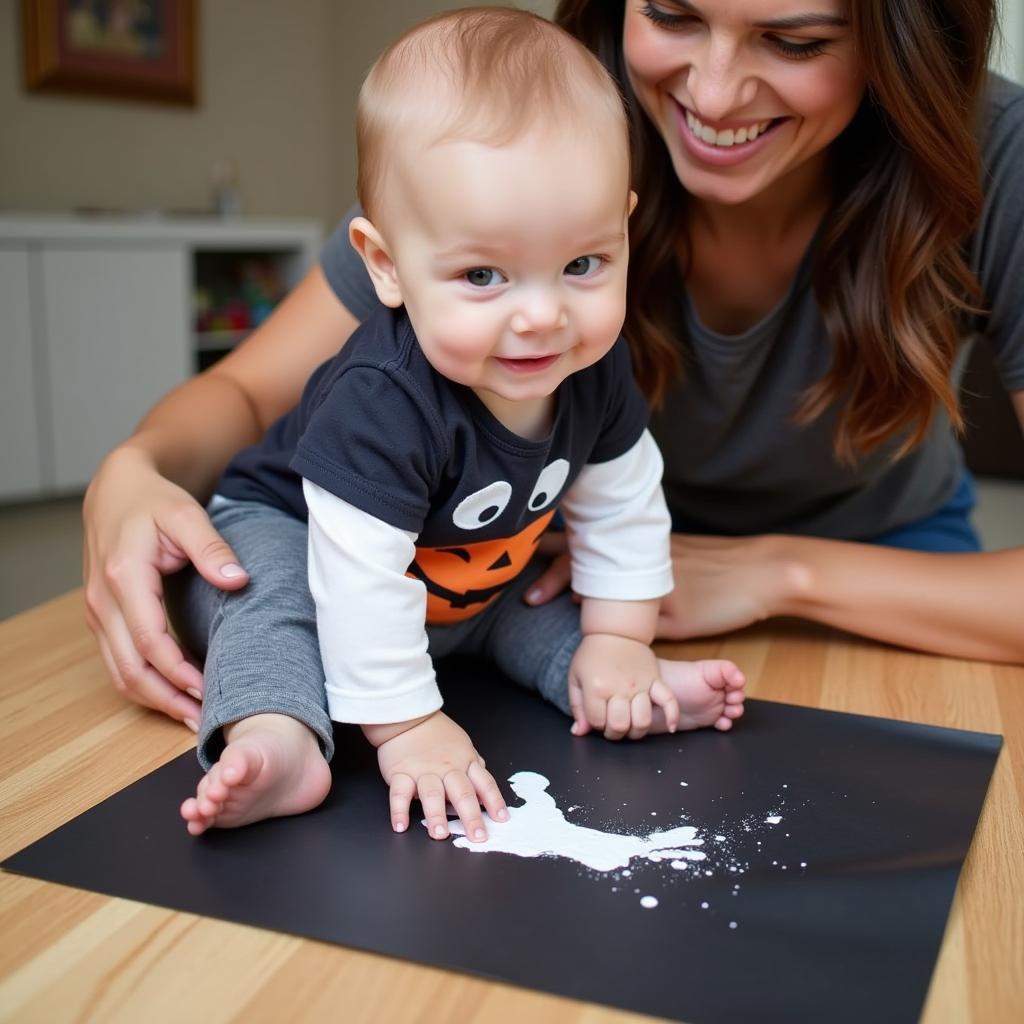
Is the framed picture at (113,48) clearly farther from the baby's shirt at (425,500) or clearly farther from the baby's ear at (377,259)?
the baby's ear at (377,259)

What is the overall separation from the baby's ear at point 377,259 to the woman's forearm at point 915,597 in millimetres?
431

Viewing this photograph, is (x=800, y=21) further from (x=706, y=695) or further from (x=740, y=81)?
(x=706, y=695)

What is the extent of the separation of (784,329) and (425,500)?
52 cm

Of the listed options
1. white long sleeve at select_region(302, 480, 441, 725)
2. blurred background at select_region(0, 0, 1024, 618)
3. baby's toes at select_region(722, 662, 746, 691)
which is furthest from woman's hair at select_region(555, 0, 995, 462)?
blurred background at select_region(0, 0, 1024, 618)

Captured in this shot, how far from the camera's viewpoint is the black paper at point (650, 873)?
511mm

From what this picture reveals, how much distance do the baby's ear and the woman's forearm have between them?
431mm

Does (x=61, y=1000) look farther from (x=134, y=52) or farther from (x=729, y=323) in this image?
(x=134, y=52)

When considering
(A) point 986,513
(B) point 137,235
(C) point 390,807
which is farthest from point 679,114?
(B) point 137,235

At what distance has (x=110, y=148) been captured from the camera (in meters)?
3.75

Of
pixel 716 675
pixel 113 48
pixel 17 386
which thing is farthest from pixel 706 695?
pixel 113 48

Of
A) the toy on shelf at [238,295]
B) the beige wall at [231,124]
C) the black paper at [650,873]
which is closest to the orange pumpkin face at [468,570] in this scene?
the black paper at [650,873]

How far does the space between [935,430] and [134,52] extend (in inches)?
130

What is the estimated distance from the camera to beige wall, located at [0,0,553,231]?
11.6 feet

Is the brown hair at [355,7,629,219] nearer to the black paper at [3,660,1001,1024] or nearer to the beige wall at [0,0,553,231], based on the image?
the black paper at [3,660,1001,1024]
